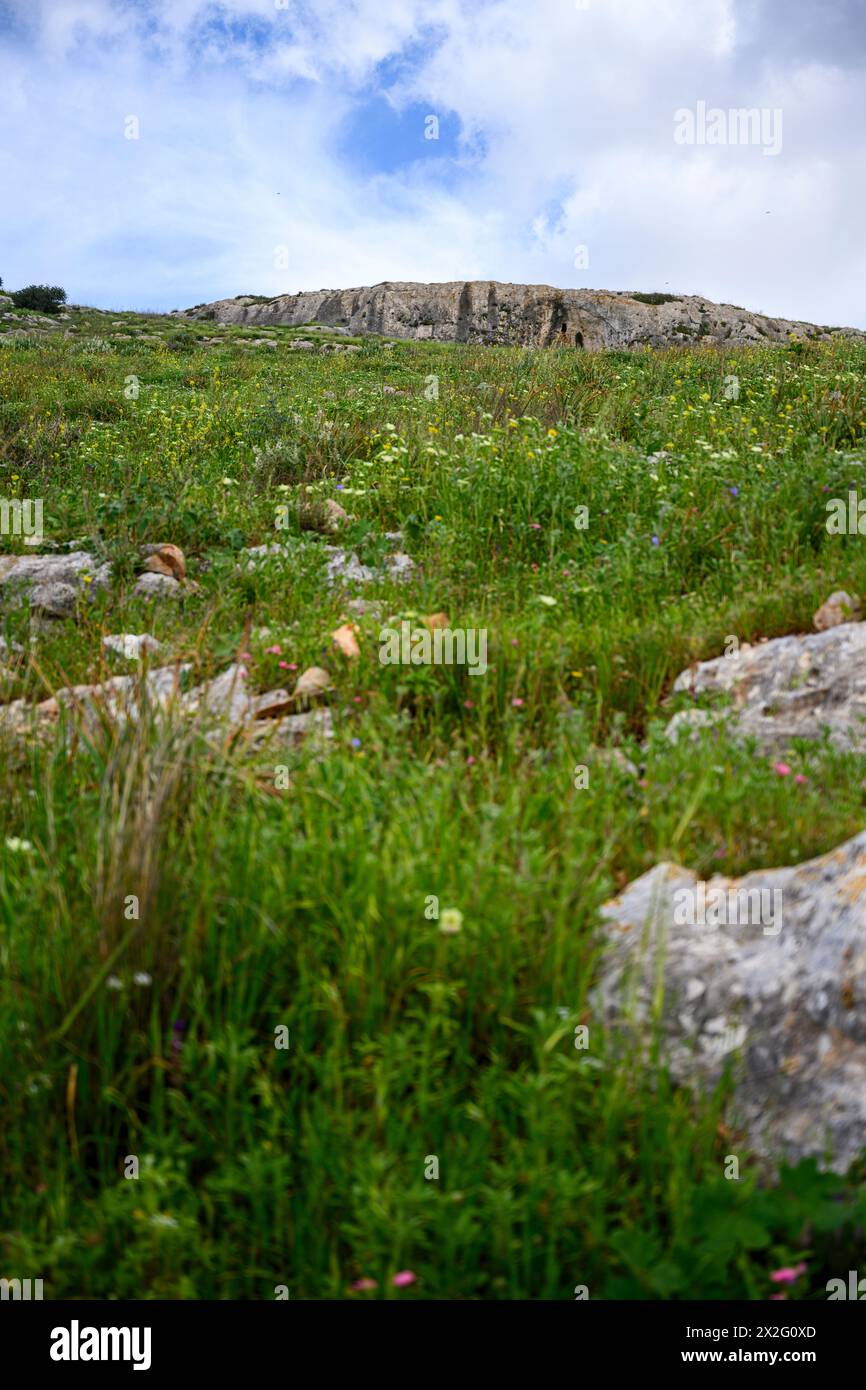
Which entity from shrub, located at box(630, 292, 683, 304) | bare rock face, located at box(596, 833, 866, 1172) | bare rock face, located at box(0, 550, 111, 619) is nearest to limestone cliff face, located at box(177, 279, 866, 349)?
shrub, located at box(630, 292, 683, 304)

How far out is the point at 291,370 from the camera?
70.7 ft

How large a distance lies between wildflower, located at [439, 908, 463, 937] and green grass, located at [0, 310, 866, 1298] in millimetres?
47

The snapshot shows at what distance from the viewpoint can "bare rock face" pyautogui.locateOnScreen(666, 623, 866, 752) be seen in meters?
4.12

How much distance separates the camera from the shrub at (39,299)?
46.6m

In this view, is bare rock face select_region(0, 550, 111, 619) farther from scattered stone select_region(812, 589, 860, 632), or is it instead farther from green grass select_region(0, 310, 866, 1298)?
scattered stone select_region(812, 589, 860, 632)

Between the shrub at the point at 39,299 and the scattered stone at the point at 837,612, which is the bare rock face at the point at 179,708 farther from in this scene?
the shrub at the point at 39,299

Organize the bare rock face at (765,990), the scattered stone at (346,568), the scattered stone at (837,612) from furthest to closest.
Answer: the scattered stone at (346,568)
the scattered stone at (837,612)
the bare rock face at (765,990)

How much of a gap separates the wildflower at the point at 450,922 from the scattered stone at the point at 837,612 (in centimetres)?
317

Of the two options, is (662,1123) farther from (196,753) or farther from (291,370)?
(291,370)

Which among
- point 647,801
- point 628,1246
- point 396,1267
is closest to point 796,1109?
point 628,1246

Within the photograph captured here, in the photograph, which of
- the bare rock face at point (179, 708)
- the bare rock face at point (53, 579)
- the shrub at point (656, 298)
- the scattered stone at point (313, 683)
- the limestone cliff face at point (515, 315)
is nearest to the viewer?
the bare rock face at point (179, 708)

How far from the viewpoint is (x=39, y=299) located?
47031 mm

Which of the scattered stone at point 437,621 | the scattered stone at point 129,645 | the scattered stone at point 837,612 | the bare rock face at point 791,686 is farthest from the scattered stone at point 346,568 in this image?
the scattered stone at point 837,612

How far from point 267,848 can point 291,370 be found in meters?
20.7
